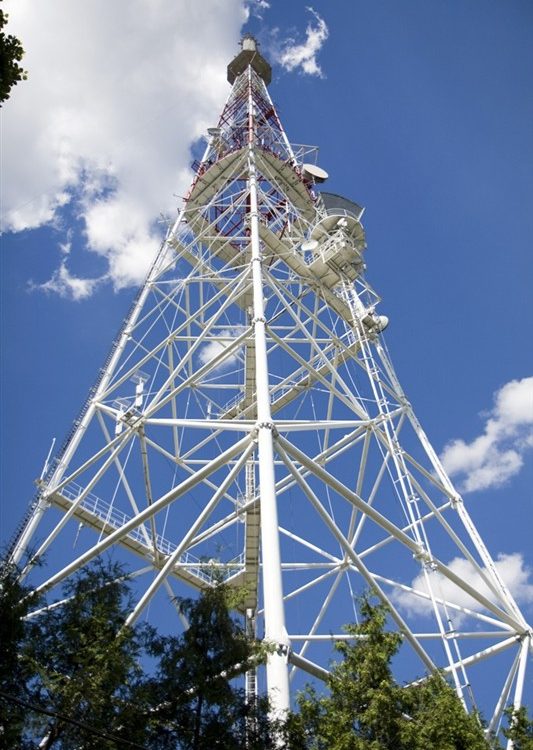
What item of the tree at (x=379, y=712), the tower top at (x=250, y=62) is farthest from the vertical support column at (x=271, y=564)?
the tower top at (x=250, y=62)

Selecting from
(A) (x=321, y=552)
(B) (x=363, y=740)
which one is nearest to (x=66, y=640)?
(B) (x=363, y=740)

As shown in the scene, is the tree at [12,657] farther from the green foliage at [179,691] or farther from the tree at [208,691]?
the tree at [208,691]

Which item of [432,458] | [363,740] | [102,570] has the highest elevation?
[432,458]

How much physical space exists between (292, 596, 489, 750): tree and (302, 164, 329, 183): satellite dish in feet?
66.7

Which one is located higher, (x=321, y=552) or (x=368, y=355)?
(x=368, y=355)

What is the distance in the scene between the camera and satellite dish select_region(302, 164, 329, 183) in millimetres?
25484

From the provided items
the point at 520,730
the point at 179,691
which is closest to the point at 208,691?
the point at 179,691

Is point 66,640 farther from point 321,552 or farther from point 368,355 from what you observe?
point 368,355

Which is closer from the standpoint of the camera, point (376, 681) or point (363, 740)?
point (363, 740)

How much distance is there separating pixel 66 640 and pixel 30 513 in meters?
7.10

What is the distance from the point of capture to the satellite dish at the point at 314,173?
2548 cm

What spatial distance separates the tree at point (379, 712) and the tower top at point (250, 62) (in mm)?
28967

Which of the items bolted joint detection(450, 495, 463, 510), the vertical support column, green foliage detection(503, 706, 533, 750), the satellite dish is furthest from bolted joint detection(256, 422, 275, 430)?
the satellite dish

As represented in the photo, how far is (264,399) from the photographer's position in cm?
1190
